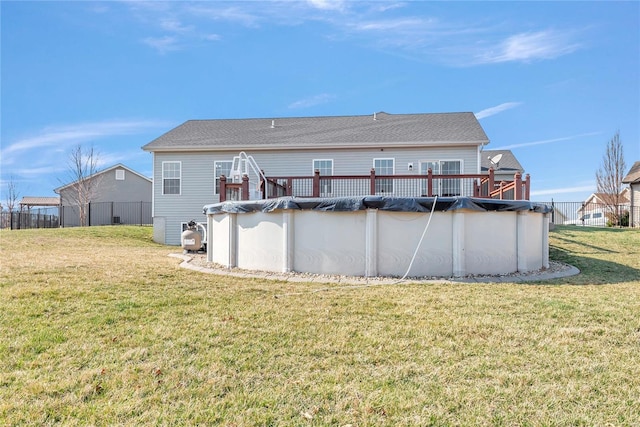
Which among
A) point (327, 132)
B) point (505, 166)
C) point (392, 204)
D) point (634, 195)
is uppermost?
point (327, 132)

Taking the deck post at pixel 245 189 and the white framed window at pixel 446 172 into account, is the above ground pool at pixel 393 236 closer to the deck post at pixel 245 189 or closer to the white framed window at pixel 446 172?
the deck post at pixel 245 189

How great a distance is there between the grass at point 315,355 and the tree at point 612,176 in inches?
892

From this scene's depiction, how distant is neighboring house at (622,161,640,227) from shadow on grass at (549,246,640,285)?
50.9 ft

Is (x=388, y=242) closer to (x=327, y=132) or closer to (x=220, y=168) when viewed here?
(x=327, y=132)

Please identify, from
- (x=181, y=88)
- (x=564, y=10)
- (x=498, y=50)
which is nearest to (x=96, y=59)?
(x=181, y=88)

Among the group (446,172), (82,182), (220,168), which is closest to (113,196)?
(82,182)

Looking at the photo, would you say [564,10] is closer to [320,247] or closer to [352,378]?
[320,247]

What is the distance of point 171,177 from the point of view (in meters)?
14.7

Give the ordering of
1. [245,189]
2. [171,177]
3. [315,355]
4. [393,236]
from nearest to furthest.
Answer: [315,355] → [393,236] → [245,189] → [171,177]

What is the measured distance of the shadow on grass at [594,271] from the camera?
6393 millimetres

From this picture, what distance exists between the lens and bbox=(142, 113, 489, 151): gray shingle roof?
533 inches

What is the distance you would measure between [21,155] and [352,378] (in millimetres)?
34988

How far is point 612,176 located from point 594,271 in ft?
68.6

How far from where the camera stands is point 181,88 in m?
15.1
